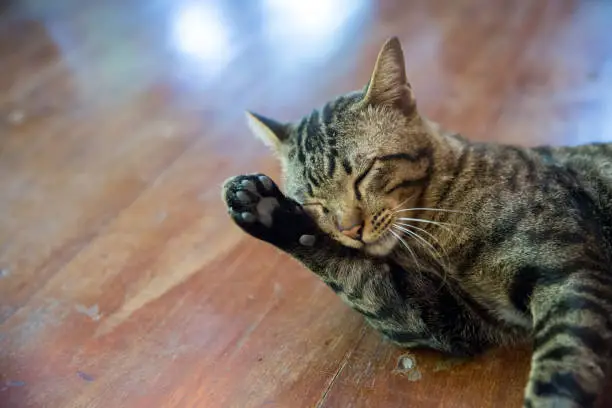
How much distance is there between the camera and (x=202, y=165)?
169cm

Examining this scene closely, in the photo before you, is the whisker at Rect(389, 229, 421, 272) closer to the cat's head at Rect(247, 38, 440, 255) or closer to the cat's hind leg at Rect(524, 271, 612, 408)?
the cat's head at Rect(247, 38, 440, 255)

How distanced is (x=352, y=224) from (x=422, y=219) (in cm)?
13

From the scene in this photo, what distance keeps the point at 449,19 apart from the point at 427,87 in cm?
47

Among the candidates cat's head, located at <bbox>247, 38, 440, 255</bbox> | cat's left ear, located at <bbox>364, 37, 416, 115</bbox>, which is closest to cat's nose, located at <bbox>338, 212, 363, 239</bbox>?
cat's head, located at <bbox>247, 38, 440, 255</bbox>

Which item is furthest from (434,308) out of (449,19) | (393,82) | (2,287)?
(449,19)

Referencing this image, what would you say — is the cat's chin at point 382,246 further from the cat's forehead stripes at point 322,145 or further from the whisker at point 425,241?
the cat's forehead stripes at point 322,145

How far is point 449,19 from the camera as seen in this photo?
84.4 inches

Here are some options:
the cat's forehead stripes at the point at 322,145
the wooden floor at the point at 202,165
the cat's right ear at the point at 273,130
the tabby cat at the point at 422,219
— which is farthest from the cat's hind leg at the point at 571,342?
the cat's right ear at the point at 273,130

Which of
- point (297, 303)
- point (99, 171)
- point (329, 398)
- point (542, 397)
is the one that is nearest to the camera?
point (542, 397)

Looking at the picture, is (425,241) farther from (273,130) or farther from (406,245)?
(273,130)

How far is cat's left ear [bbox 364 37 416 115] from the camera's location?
104 cm

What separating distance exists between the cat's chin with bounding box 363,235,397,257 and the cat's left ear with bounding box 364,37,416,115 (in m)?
0.24

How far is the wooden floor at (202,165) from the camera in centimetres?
114

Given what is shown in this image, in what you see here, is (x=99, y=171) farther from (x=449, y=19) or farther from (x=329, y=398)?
(x=449, y=19)
